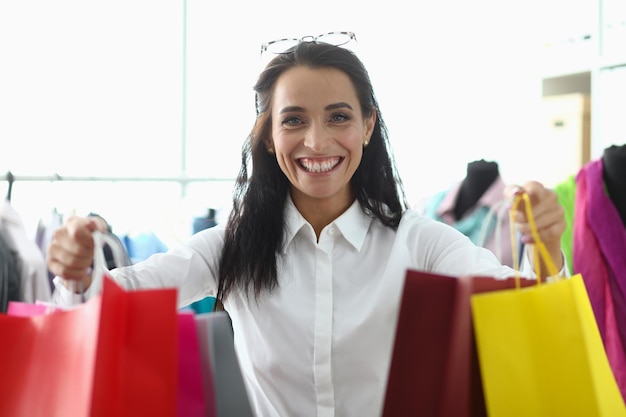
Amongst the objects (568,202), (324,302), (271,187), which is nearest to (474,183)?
(568,202)

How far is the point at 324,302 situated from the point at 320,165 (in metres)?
0.24

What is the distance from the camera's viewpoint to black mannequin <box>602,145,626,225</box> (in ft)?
6.27

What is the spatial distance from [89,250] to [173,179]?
125cm

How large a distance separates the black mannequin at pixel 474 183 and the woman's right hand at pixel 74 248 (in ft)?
5.37

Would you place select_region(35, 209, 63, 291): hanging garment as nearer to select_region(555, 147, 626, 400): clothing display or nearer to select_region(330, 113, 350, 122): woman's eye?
select_region(330, 113, 350, 122): woman's eye

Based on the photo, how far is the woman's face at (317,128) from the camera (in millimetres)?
1143

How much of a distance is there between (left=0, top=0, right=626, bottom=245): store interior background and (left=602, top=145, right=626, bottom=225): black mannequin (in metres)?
0.75

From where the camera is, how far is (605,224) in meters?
1.88

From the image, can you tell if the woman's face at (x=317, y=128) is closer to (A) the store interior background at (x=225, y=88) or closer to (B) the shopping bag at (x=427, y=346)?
(B) the shopping bag at (x=427, y=346)

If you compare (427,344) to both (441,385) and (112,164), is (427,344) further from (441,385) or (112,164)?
(112,164)

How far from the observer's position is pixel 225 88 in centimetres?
307

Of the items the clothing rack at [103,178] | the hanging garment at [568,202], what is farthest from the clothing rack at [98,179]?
the hanging garment at [568,202]

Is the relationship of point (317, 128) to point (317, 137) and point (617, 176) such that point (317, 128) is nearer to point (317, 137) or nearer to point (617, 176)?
point (317, 137)

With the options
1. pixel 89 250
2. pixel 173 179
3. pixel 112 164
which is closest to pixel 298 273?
pixel 89 250
